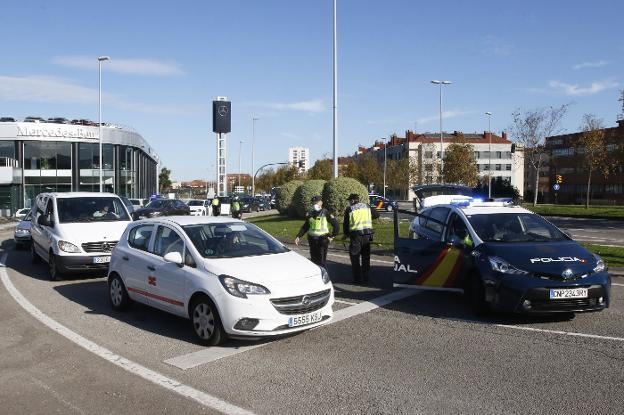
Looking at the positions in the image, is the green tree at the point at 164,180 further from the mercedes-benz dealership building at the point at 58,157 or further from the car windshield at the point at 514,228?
the car windshield at the point at 514,228

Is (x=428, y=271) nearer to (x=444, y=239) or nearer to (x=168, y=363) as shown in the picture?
(x=444, y=239)

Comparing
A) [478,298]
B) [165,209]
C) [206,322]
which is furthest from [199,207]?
[206,322]

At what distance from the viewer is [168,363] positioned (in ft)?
20.2

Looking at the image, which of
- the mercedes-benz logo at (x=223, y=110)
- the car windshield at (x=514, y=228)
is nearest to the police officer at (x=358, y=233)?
the car windshield at (x=514, y=228)

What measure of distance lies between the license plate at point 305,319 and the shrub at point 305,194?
20486 mm

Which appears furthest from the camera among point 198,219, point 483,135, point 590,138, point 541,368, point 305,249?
point 483,135

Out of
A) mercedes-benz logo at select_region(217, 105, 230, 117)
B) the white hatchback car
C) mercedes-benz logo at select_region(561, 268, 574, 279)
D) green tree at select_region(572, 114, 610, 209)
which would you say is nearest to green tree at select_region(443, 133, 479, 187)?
green tree at select_region(572, 114, 610, 209)

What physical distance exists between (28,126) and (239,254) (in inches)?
2266

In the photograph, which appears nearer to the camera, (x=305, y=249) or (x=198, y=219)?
(x=198, y=219)

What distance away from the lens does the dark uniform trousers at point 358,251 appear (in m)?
11.0

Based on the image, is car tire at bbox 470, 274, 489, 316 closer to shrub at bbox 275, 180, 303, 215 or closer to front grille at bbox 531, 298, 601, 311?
front grille at bbox 531, 298, 601, 311

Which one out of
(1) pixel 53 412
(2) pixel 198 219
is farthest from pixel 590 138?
(1) pixel 53 412

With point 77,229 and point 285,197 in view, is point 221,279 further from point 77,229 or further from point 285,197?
point 285,197

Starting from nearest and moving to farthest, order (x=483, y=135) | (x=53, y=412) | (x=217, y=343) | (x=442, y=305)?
(x=53, y=412) < (x=217, y=343) < (x=442, y=305) < (x=483, y=135)
